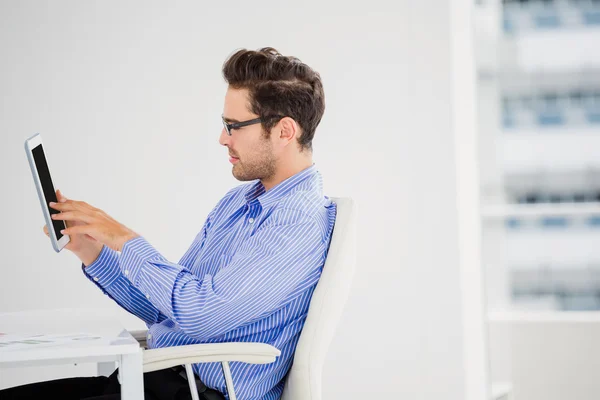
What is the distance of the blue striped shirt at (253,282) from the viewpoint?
1589mm

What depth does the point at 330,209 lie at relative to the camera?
185 centimetres

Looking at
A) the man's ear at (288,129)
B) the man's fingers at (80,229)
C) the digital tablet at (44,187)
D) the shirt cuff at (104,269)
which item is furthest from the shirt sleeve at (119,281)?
the man's ear at (288,129)

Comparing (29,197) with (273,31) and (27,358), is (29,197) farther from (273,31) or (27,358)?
(27,358)

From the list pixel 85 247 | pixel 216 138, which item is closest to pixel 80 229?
pixel 85 247

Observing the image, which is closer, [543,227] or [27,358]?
[27,358]

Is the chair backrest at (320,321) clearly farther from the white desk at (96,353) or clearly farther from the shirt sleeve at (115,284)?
the shirt sleeve at (115,284)

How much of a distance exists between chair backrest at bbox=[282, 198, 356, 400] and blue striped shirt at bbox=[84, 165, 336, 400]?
4 centimetres

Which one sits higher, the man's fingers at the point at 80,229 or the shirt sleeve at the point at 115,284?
the man's fingers at the point at 80,229

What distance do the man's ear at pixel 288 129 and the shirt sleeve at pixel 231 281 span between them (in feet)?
0.91

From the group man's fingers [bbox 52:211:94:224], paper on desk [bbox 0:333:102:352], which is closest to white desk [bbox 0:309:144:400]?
paper on desk [bbox 0:333:102:352]

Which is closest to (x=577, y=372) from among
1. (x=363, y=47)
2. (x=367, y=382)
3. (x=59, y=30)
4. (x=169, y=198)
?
(x=367, y=382)

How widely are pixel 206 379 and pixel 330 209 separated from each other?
51 centimetres

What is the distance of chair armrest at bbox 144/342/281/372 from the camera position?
57.9 inches

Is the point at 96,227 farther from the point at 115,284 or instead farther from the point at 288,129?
the point at 288,129
